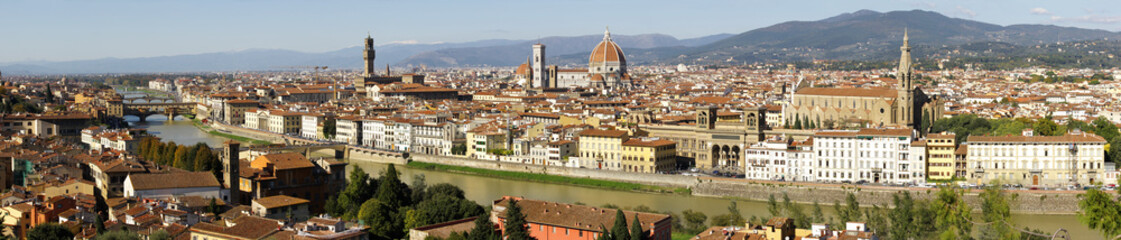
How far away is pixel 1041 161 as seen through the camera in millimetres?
19641

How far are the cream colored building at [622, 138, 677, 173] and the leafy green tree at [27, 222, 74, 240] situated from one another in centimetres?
1233

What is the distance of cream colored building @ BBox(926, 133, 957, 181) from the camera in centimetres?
2020

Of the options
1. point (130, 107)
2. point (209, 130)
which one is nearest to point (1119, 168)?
point (209, 130)

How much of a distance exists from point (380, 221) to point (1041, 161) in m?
11.1

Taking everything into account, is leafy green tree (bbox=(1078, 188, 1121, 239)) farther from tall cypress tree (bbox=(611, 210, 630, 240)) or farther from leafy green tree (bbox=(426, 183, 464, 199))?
leafy green tree (bbox=(426, 183, 464, 199))

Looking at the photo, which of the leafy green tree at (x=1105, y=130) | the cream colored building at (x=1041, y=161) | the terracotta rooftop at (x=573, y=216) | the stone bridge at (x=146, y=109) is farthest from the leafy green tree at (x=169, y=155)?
the stone bridge at (x=146, y=109)

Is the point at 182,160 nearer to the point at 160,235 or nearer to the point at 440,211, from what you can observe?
the point at 440,211

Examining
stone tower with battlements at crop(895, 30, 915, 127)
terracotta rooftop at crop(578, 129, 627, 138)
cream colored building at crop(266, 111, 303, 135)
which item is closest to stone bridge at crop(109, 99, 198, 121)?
cream colored building at crop(266, 111, 303, 135)

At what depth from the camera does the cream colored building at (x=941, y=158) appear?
20203mm

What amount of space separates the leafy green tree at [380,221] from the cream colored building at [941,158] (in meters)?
9.79

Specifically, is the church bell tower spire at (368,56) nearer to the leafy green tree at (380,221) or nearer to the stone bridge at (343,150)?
the stone bridge at (343,150)

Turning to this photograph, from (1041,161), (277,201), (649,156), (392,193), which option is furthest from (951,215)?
(649,156)

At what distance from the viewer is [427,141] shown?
2922 centimetres

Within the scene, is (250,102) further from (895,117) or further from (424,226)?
(424,226)
